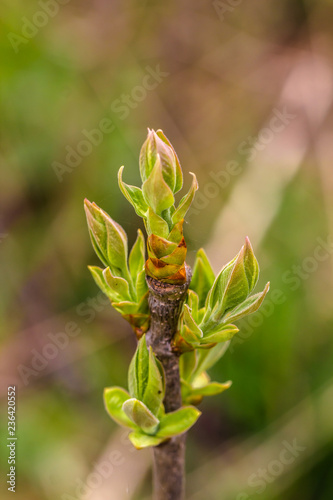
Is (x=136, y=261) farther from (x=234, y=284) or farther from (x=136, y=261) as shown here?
(x=234, y=284)

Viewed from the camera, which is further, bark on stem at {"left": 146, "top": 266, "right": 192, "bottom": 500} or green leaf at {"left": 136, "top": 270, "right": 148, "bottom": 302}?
green leaf at {"left": 136, "top": 270, "right": 148, "bottom": 302}

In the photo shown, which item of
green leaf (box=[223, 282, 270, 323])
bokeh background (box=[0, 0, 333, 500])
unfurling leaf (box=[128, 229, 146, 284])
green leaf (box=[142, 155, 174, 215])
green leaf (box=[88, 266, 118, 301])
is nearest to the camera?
green leaf (box=[142, 155, 174, 215])

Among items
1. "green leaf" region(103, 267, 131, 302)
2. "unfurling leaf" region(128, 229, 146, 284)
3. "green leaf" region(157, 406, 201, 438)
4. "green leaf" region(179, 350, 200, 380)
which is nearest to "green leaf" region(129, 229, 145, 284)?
"unfurling leaf" region(128, 229, 146, 284)

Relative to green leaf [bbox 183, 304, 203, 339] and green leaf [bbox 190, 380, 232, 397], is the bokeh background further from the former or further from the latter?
green leaf [bbox 183, 304, 203, 339]

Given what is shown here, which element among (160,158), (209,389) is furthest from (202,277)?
(160,158)

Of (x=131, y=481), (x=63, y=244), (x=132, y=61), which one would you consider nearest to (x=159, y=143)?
(x=131, y=481)

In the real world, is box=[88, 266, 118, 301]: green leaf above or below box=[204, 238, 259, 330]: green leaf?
above
